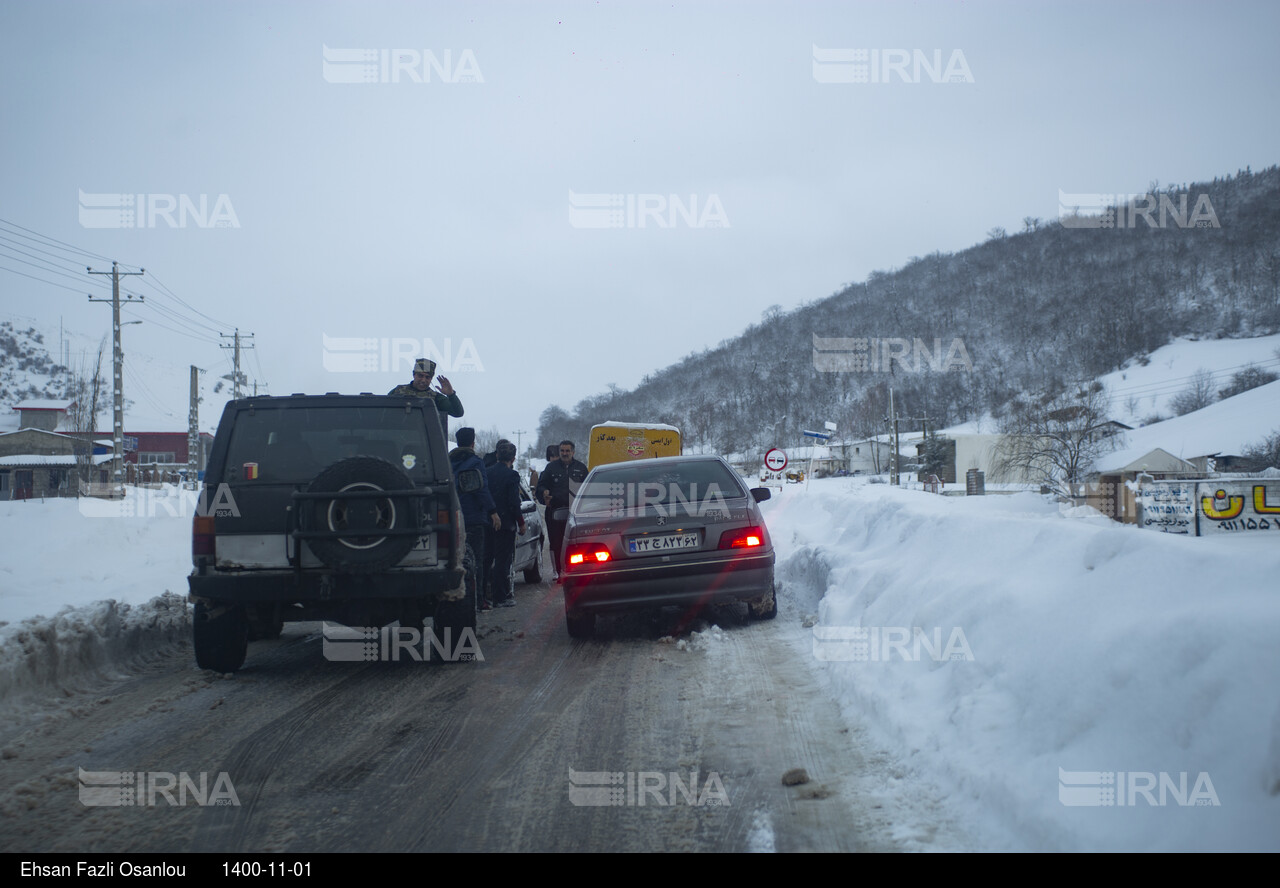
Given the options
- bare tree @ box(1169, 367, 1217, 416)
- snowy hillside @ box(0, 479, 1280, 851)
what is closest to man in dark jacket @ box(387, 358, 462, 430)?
snowy hillside @ box(0, 479, 1280, 851)

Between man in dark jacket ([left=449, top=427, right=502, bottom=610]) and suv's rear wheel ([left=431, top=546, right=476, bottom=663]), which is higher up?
man in dark jacket ([left=449, top=427, right=502, bottom=610])

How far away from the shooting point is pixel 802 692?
514 centimetres

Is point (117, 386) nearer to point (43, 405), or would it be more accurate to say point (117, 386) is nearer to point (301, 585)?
point (301, 585)

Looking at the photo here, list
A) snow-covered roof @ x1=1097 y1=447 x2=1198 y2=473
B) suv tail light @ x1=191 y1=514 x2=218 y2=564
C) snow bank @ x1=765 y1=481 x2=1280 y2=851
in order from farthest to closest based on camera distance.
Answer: snow-covered roof @ x1=1097 y1=447 x2=1198 y2=473 < suv tail light @ x1=191 y1=514 x2=218 y2=564 < snow bank @ x1=765 y1=481 x2=1280 y2=851

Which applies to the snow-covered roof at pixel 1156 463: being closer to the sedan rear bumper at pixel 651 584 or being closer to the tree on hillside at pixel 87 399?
the sedan rear bumper at pixel 651 584

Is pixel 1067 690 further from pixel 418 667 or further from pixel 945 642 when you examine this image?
pixel 418 667

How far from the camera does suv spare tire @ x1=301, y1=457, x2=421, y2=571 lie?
5.45m

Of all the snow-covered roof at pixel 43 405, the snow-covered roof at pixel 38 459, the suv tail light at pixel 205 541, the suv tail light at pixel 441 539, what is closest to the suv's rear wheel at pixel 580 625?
the suv tail light at pixel 441 539

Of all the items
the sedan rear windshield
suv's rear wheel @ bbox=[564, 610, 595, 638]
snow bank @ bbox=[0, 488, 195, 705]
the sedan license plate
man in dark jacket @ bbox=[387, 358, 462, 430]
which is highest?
man in dark jacket @ bbox=[387, 358, 462, 430]

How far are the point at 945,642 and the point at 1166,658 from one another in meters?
1.72

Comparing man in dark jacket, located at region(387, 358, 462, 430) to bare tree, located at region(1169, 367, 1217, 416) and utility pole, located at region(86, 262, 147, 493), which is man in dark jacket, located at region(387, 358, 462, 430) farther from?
bare tree, located at region(1169, 367, 1217, 416)

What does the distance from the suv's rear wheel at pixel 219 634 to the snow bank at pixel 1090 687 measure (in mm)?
4195

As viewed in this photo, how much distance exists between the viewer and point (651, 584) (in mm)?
6902

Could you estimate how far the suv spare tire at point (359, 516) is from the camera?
545 centimetres
